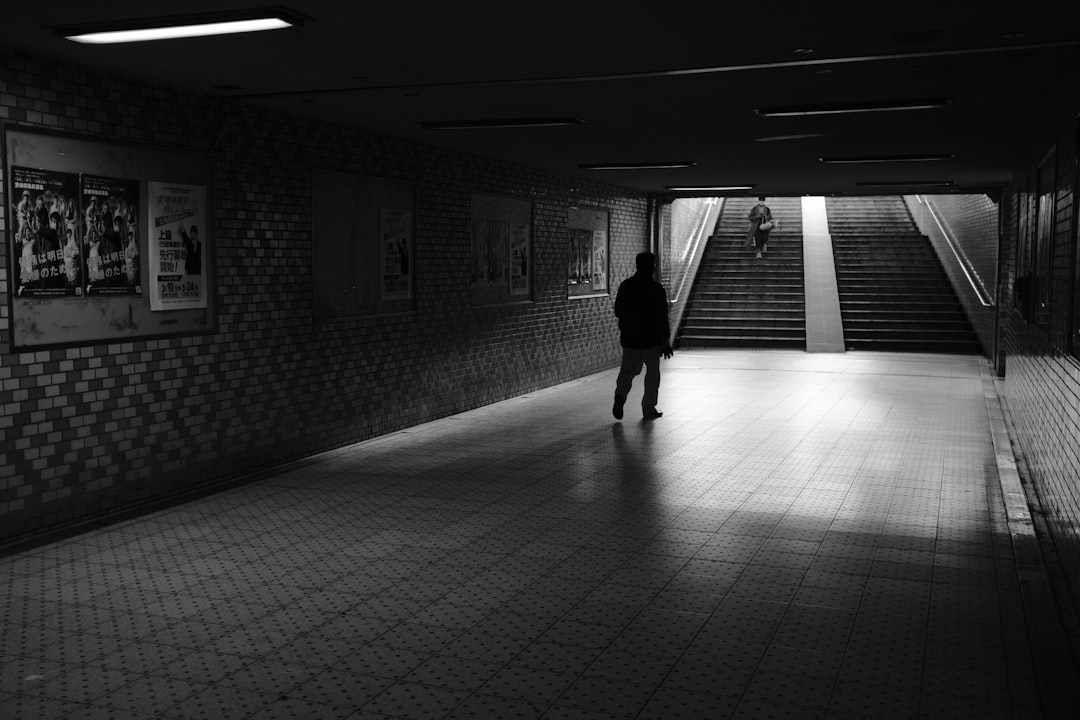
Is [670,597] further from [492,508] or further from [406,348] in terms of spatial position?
[406,348]

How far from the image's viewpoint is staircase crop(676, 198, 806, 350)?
19484 millimetres

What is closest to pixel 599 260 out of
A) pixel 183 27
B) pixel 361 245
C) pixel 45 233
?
pixel 361 245

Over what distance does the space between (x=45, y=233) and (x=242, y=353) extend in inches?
75.8

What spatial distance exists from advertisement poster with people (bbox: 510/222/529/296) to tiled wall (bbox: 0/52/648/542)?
21.9 inches

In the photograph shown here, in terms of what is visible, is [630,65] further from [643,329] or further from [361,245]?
[643,329]

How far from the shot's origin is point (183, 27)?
5.13 m

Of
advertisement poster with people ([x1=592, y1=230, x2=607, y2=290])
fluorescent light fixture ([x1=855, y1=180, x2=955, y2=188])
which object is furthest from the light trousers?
fluorescent light fixture ([x1=855, y1=180, x2=955, y2=188])

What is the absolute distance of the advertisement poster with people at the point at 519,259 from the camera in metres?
12.2

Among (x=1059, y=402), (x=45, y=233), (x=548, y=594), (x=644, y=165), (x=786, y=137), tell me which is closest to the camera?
(x=548, y=594)

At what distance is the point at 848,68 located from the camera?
6.21 metres

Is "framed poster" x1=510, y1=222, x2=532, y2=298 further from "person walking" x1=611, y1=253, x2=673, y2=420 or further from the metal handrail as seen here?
the metal handrail

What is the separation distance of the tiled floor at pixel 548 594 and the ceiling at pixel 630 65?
2781mm

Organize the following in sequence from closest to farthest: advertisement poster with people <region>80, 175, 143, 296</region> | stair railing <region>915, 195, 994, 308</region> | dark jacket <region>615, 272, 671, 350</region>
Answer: advertisement poster with people <region>80, 175, 143, 296</region>, dark jacket <region>615, 272, 671, 350</region>, stair railing <region>915, 195, 994, 308</region>

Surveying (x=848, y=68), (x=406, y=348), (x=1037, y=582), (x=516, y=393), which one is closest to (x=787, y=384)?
(x=516, y=393)
